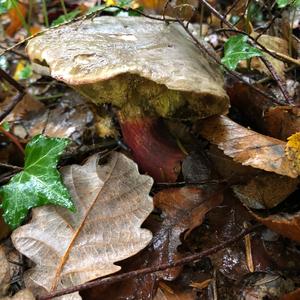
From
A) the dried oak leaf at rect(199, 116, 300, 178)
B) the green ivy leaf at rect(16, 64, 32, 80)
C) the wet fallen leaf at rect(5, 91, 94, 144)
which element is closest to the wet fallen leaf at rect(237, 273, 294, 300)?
the dried oak leaf at rect(199, 116, 300, 178)

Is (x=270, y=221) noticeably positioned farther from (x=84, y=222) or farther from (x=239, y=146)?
(x=84, y=222)

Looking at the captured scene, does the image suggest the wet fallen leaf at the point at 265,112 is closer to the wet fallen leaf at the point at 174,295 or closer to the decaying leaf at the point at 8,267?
the wet fallen leaf at the point at 174,295

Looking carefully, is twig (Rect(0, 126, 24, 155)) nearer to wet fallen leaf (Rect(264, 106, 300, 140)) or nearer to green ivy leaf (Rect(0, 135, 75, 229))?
A: green ivy leaf (Rect(0, 135, 75, 229))

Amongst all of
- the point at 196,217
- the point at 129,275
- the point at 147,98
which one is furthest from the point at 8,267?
the point at 147,98

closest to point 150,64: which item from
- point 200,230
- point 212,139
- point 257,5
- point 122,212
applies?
point 212,139

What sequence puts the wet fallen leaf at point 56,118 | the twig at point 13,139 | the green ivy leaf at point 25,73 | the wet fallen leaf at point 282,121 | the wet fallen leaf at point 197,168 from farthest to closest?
the green ivy leaf at point 25,73, the wet fallen leaf at point 56,118, the twig at point 13,139, the wet fallen leaf at point 197,168, the wet fallen leaf at point 282,121

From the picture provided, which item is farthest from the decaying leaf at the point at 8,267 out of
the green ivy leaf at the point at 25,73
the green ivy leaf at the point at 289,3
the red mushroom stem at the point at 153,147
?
the green ivy leaf at the point at 25,73
